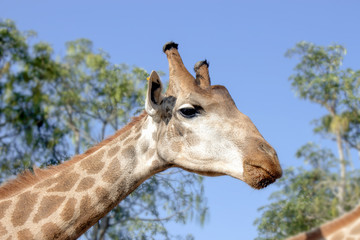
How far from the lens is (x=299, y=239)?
4781 mm

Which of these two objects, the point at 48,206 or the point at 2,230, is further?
the point at 48,206

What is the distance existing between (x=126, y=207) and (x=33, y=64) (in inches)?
344

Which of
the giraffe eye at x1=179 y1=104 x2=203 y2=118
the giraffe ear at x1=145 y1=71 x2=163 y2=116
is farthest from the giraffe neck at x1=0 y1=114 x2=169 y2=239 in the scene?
the giraffe eye at x1=179 y1=104 x2=203 y2=118

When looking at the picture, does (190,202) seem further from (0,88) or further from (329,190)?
(0,88)

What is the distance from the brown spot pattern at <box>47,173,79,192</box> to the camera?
4.61 m

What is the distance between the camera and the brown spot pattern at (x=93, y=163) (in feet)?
15.6

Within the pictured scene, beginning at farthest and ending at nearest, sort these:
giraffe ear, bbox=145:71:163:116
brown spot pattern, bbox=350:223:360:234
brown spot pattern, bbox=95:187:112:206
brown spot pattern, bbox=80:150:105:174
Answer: brown spot pattern, bbox=350:223:360:234
giraffe ear, bbox=145:71:163:116
brown spot pattern, bbox=80:150:105:174
brown spot pattern, bbox=95:187:112:206

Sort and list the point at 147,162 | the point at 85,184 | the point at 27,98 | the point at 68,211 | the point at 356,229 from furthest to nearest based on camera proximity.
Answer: the point at 27,98 → the point at 356,229 → the point at 147,162 → the point at 85,184 → the point at 68,211

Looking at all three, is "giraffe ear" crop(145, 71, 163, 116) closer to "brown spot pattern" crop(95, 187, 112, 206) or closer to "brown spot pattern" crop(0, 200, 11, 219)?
"brown spot pattern" crop(95, 187, 112, 206)

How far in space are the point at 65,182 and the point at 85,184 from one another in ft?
0.68

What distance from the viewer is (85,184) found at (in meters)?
4.62

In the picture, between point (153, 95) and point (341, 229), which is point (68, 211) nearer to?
point (153, 95)

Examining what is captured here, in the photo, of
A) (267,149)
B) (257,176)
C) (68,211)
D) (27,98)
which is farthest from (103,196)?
(27,98)

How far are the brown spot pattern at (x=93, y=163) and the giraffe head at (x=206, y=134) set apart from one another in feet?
1.92
